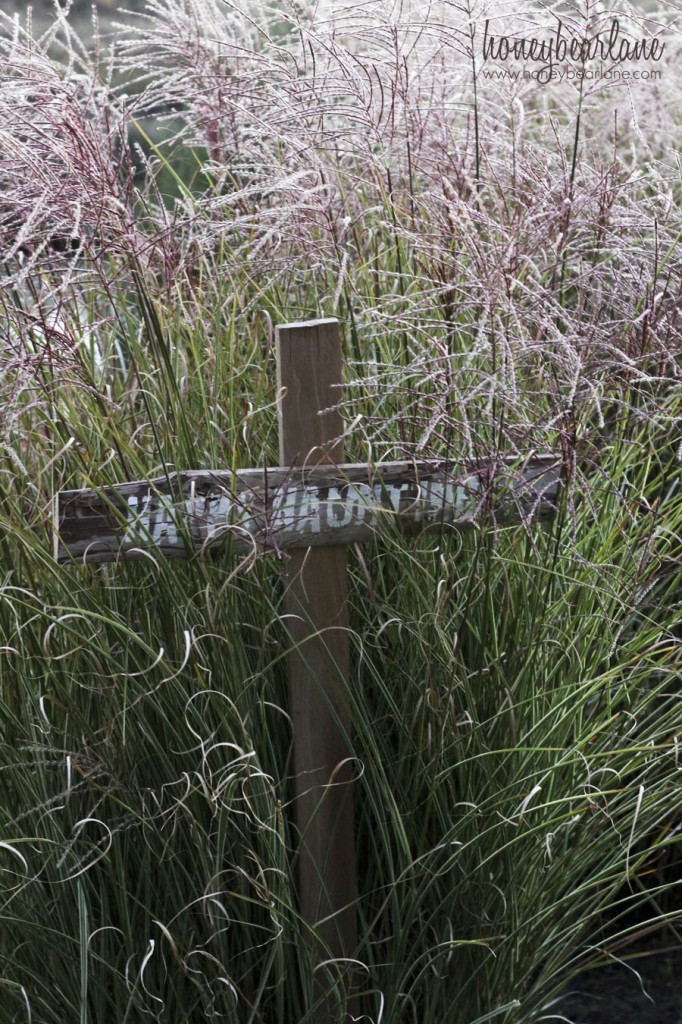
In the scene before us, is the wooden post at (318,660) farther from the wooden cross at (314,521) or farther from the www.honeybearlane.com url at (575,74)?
the www.honeybearlane.com url at (575,74)

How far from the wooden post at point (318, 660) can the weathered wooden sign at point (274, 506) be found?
1.9 inches

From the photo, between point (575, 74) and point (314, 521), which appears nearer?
point (314, 521)

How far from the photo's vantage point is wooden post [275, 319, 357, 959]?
1906 mm

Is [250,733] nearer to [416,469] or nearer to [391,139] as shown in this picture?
[416,469]

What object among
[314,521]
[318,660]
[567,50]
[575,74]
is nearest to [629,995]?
[318,660]

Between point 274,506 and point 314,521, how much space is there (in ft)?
0.25

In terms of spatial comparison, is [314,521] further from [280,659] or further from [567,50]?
[567,50]

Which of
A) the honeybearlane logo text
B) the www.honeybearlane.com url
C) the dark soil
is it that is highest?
the honeybearlane logo text

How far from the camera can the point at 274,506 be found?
191cm

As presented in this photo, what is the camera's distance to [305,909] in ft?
6.48

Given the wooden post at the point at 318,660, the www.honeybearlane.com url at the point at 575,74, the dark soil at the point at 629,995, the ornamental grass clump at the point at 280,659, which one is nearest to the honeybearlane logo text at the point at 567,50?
the www.honeybearlane.com url at the point at 575,74

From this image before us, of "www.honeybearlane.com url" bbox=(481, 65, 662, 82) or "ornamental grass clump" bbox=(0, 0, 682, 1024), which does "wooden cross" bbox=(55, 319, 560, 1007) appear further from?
"www.honeybearlane.com url" bbox=(481, 65, 662, 82)

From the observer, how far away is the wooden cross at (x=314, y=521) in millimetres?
1843

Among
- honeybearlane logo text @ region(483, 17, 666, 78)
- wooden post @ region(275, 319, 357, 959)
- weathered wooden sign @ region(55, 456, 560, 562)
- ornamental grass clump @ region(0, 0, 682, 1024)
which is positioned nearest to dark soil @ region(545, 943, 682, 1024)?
ornamental grass clump @ region(0, 0, 682, 1024)
